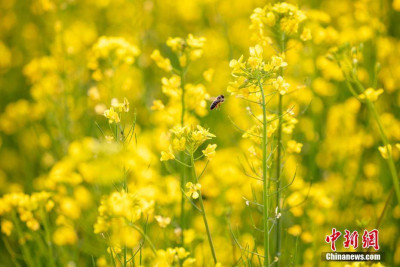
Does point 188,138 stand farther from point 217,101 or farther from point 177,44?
point 177,44

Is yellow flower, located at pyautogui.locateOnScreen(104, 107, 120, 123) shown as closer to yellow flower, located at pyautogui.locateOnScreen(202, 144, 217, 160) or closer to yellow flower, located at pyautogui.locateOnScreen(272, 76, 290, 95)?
yellow flower, located at pyautogui.locateOnScreen(202, 144, 217, 160)

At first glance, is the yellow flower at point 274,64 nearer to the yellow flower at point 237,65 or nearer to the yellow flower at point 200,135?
the yellow flower at point 237,65

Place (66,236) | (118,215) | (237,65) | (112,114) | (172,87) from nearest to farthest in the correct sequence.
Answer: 1. (118,215)
2. (237,65)
3. (112,114)
4. (172,87)
5. (66,236)

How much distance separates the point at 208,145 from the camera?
2164mm

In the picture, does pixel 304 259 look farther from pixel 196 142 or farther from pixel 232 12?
pixel 232 12

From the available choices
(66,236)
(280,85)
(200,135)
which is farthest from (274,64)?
(66,236)

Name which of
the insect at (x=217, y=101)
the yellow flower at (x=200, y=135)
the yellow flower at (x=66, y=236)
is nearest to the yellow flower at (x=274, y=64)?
the yellow flower at (x=200, y=135)

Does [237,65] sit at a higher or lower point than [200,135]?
higher

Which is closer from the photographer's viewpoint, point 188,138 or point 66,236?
point 188,138

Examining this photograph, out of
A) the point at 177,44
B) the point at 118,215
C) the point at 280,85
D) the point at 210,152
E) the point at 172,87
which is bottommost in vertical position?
the point at 118,215

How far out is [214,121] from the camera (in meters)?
4.27

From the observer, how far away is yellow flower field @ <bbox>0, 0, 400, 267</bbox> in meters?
2.14

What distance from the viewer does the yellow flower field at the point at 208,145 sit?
7.02ft

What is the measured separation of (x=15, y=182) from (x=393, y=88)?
3.50 meters
